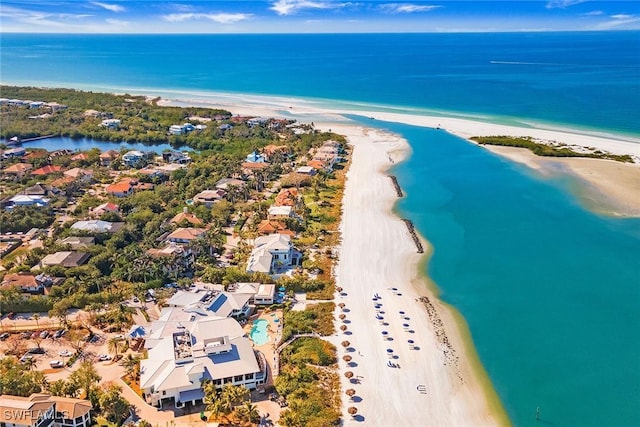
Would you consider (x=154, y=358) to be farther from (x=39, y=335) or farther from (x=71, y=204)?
(x=71, y=204)

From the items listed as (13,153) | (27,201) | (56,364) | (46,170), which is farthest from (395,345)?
(13,153)

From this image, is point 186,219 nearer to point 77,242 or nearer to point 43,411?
point 77,242

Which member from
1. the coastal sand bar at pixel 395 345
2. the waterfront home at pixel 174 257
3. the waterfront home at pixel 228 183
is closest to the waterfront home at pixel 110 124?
the waterfront home at pixel 228 183

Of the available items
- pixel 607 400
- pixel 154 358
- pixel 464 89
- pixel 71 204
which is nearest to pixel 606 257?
pixel 607 400

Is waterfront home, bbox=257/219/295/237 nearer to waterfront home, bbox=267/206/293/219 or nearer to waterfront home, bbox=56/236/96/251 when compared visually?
waterfront home, bbox=267/206/293/219

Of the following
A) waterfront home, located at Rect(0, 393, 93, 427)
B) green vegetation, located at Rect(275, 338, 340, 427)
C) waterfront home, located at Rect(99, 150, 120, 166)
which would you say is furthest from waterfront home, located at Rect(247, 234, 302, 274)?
waterfront home, located at Rect(99, 150, 120, 166)
